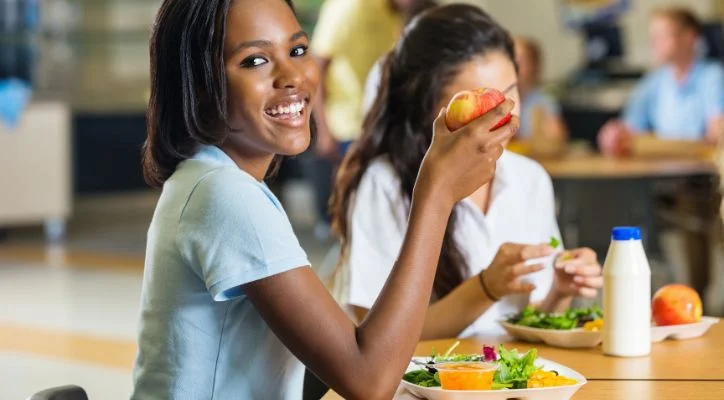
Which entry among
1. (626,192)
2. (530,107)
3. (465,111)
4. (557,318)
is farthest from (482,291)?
(530,107)

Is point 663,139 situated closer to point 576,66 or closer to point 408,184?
point 408,184

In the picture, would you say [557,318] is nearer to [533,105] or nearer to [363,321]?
[363,321]

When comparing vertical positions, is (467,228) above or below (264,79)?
below

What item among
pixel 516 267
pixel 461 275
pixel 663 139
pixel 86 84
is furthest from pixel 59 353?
pixel 86 84

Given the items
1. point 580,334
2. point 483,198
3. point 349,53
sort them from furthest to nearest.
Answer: point 349,53 < point 483,198 < point 580,334

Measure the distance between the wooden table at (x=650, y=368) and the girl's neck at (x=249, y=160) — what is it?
316 mm

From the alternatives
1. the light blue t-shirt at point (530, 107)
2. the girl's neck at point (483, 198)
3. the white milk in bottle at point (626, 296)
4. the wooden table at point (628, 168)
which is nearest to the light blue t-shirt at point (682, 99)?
the light blue t-shirt at point (530, 107)

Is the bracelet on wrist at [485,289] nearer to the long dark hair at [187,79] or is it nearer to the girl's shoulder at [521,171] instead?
the girl's shoulder at [521,171]

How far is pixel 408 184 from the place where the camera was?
7.83 feet

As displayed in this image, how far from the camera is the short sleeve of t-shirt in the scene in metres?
1.53

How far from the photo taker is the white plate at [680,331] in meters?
1.97

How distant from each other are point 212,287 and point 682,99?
200 inches

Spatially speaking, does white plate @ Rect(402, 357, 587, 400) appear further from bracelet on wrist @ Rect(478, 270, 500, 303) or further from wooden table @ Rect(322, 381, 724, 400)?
bracelet on wrist @ Rect(478, 270, 500, 303)

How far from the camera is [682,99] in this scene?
6.27 meters
